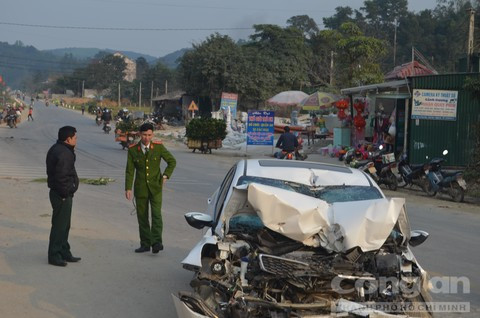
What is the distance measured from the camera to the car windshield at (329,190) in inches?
272

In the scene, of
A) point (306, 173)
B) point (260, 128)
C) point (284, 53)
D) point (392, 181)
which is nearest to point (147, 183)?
point (306, 173)

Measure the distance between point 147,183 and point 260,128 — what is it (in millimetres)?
22231

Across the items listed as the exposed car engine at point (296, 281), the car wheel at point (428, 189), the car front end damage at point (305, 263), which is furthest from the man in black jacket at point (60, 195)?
the car wheel at point (428, 189)

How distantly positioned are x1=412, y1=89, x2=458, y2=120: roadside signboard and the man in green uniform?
13.4 meters

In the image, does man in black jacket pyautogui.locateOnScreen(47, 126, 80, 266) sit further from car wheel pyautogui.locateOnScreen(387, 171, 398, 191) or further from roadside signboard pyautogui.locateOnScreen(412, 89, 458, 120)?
roadside signboard pyautogui.locateOnScreen(412, 89, 458, 120)

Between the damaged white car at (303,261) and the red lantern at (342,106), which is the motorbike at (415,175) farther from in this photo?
the damaged white car at (303,261)

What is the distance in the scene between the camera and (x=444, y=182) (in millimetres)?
17094

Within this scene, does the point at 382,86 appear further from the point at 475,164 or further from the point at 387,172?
the point at 475,164

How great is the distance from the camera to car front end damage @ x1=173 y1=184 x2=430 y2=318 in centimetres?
554

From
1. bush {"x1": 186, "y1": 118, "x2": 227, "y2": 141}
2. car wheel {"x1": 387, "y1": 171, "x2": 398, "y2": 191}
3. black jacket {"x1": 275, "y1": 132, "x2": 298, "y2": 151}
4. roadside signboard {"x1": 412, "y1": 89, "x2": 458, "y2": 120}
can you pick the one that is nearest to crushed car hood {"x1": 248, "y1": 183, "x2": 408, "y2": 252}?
car wheel {"x1": 387, "y1": 171, "x2": 398, "y2": 191}

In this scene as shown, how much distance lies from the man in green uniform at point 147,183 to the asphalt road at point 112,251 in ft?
1.01

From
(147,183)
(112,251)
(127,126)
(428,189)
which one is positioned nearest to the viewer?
(147,183)

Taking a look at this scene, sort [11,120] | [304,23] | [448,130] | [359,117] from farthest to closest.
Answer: [304,23] → [11,120] → [359,117] → [448,130]

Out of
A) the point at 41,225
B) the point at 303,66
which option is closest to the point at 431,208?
the point at 41,225
